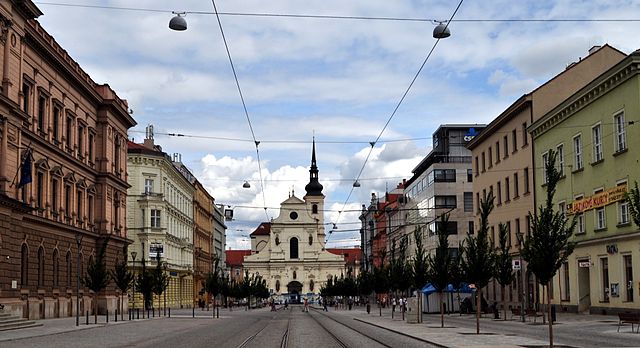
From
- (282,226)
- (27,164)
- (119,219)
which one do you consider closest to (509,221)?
(119,219)

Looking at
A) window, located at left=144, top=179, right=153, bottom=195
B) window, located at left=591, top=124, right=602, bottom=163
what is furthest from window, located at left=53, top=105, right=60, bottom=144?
window, located at left=144, top=179, right=153, bottom=195

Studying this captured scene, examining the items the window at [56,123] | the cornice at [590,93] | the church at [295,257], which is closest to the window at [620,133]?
the cornice at [590,93]

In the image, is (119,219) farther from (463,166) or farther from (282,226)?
(282,226)

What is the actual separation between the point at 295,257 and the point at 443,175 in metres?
85.7

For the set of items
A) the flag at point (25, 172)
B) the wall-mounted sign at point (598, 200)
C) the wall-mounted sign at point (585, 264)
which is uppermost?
the flag at point (25, 172)

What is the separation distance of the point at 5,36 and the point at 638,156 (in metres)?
30.7

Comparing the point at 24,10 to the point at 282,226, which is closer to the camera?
the point at 24,10

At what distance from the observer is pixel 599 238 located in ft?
148

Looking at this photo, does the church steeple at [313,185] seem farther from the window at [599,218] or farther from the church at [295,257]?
the window at [599,218]

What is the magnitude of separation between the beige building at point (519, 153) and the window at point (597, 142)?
30.8 ft

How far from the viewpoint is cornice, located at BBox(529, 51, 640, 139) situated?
39906mm

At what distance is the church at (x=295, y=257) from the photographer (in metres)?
173

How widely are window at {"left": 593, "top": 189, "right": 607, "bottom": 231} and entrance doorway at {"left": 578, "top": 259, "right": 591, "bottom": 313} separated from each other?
2.64 m

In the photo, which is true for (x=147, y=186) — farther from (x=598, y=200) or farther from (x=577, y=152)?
(x=598, y=200)
